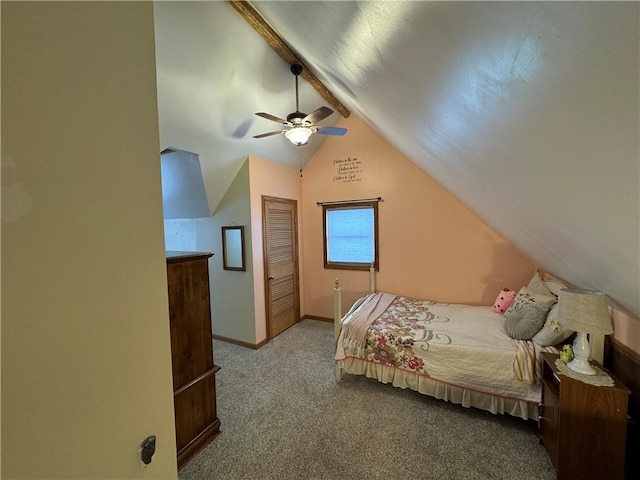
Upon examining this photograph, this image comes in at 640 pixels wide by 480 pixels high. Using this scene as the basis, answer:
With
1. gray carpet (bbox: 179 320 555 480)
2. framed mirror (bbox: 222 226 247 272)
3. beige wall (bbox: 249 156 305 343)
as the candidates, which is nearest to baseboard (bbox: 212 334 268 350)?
beige wall (bbox: 249 156 305 343)

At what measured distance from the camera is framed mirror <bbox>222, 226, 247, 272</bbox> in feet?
11.7

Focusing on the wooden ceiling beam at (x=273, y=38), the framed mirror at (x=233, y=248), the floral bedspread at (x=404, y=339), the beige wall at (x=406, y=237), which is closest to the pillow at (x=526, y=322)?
the floral bedspread at (x=404, y=339)

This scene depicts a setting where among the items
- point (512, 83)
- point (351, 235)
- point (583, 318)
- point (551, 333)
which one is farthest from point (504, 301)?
point (512, 83)

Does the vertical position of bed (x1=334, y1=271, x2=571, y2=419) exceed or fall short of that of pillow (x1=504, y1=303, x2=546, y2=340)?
it falls short

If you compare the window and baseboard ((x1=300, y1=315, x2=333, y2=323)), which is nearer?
the window

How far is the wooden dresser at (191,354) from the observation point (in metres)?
1.80

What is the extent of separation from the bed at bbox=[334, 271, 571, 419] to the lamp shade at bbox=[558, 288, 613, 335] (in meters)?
0.63

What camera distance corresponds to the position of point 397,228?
152 inches

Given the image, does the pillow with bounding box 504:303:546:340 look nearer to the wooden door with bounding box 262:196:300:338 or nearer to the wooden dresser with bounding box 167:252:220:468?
the wooden dresser with bounding box 167:252:220:468

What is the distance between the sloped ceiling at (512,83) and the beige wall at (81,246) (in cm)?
89

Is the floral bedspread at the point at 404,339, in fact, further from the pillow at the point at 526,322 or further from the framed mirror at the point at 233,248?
the framed mirror at the point at 233,248

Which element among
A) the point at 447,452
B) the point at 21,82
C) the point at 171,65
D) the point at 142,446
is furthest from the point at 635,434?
the point at 171,65

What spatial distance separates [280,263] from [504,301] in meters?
2.93

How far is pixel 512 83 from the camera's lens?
0.64 m
